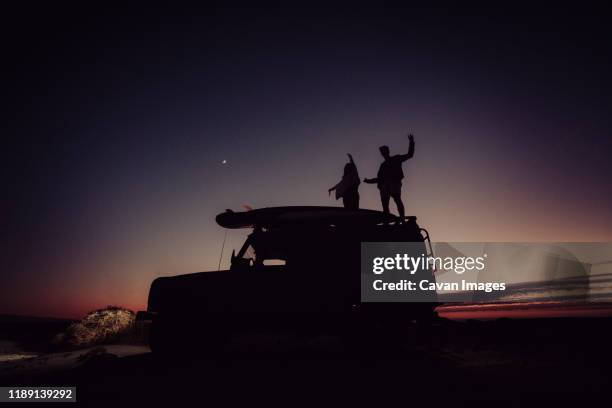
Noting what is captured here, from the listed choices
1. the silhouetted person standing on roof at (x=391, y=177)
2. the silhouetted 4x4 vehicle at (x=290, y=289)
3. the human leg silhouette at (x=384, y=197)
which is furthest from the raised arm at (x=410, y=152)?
the silhouetted 4x4 vehicle at (x=290, y=289)

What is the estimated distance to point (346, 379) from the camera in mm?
4871

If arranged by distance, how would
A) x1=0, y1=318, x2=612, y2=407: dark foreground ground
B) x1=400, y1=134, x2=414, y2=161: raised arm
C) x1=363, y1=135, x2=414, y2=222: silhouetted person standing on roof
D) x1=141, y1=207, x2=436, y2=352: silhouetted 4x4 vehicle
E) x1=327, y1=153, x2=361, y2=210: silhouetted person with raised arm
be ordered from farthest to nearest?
x1=327, y1=153, x2=361, y2=210: silhouetted person with raised arm → x1=400, y1=134, x2=414, y2=161: raised arm → x1=363, y1=135, x2=414, y2=222: silhouetted person standing on roof → x1=141, y1=207, x2=436, y2=352: silhouetted 4x4 vehicle → x1=0, y1=318, x2=612, y2=407: dark foreground ground

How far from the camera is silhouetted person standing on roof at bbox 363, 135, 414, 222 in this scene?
31.1ft

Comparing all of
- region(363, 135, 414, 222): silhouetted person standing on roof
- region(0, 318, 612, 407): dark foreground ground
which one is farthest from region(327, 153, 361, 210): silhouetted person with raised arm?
region(0, 318, 612, 407): dark foreground ground

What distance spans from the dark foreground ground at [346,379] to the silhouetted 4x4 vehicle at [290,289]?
0.38 metres

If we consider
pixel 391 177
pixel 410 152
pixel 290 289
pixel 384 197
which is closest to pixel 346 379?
pixel 290 289

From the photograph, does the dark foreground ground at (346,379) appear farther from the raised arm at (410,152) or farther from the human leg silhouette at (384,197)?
the raised arm at (410,152)

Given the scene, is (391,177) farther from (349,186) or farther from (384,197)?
(349,186)

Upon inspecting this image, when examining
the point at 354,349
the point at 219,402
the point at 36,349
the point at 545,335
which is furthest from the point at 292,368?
the point at 36,349

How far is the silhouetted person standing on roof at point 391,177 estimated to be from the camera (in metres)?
9.47

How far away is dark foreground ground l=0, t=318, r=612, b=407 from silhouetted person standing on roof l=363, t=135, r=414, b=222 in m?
3.63

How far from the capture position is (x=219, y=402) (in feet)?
13.9

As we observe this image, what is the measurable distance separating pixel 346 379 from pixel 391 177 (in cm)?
536

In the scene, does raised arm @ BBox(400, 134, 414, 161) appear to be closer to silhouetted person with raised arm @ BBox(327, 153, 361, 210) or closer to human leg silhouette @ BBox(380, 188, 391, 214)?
human leg silhouette @ BBox(380, 188, 391, 214)
